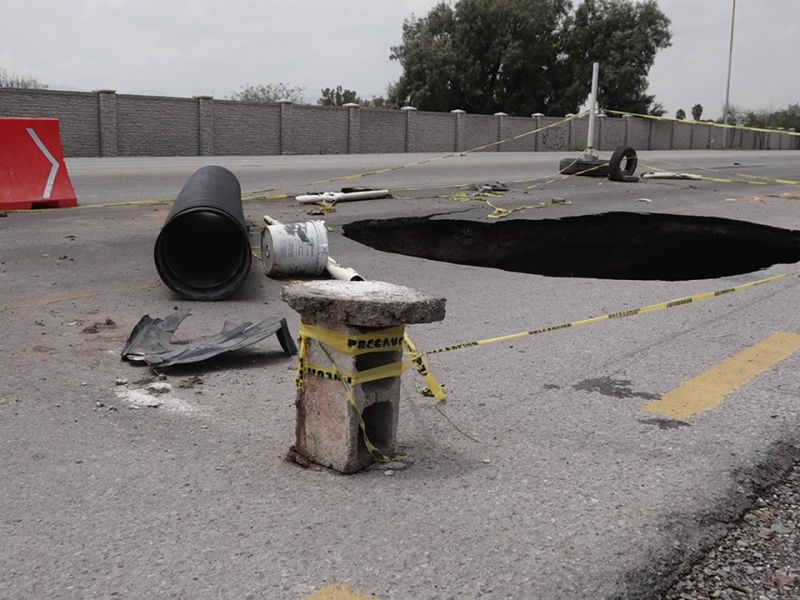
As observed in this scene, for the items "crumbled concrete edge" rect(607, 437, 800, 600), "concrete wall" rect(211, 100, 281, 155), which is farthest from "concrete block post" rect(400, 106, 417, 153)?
"crumbled concrete edge" rect(607, 437, 800, 600)

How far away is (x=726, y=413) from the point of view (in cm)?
438

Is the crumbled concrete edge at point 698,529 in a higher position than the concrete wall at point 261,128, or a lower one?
lower

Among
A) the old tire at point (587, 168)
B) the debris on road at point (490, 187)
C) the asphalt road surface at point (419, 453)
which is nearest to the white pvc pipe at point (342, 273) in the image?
the asphalt road surface at point (419, 453)

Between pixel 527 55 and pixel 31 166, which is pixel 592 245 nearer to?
pixel 31 166

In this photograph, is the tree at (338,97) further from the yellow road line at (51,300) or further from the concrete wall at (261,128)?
the yellow road line at (51,300)

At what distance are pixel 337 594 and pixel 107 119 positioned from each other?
3251 centimetres

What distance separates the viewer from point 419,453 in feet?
12.5

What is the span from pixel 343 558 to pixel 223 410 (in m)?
1.72

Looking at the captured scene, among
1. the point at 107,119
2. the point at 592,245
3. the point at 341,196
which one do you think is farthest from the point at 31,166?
the point at 107,119

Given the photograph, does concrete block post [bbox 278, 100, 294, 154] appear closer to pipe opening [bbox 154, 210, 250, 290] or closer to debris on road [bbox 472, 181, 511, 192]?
debris on road [bbox 472, 181, 511, 192]

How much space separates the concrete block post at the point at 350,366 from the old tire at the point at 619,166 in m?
15.8

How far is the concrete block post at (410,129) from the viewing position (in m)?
44.7

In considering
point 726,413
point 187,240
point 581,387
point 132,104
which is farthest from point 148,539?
point 132,104

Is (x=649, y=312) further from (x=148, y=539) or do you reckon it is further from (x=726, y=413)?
(x=148, y=539)
